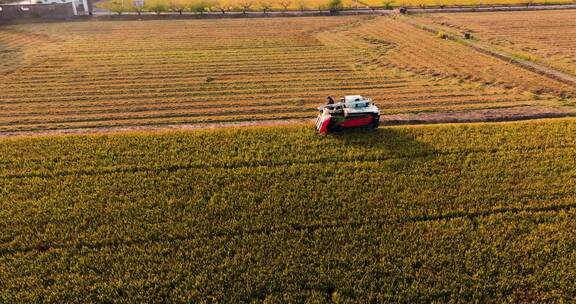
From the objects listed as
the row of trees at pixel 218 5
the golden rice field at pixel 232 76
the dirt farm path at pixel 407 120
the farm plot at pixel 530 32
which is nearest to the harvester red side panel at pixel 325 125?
the dirt farm path at pixel 407 120

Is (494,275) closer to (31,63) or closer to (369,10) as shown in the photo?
(31,63)

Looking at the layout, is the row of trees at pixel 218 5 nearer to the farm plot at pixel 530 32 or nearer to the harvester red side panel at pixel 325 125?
the farm plot at pixel 530 32

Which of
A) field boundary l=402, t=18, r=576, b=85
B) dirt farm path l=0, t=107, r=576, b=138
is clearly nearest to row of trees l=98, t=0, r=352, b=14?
field boundary l=402, t=18, r=576, b=85

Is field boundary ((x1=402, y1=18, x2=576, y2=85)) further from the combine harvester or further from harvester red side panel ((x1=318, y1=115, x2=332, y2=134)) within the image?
harvester red side panel ((x1=318, y1=115, x2=332, y2=134))

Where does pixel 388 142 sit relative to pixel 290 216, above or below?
above

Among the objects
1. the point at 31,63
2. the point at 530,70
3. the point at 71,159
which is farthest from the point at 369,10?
the point at 71,159

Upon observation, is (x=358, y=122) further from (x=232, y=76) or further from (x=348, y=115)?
(x=232, y=76)

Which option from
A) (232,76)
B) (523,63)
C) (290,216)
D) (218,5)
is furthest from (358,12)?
(290,216)
